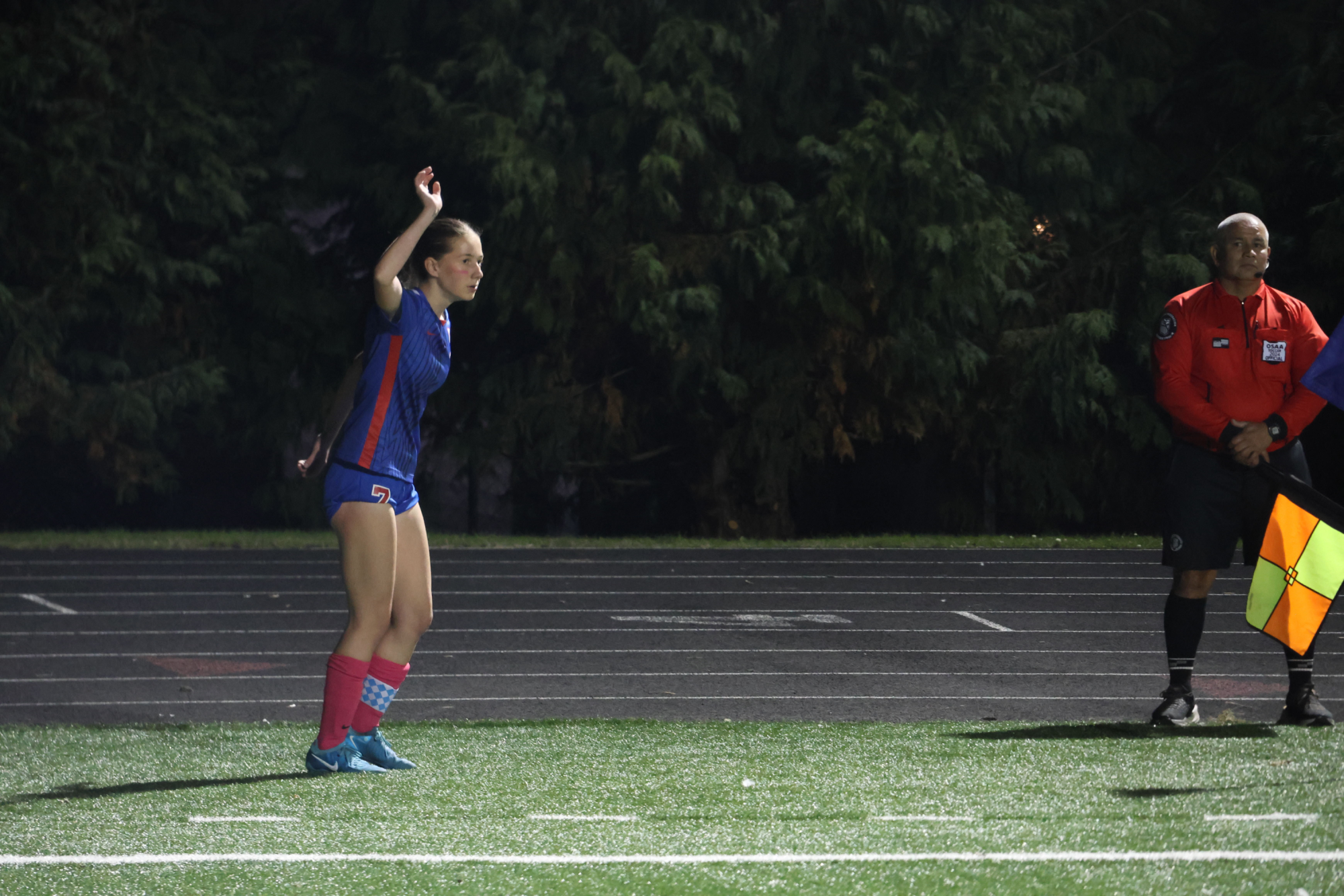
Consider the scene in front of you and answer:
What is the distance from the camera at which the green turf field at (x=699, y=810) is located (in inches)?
150

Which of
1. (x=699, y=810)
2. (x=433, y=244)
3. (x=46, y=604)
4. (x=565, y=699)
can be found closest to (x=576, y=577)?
(x=46, y=604)

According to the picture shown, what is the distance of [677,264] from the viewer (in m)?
19.9

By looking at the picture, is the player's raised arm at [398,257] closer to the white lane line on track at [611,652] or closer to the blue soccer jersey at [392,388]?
the blue soccer jersey at [392,388]

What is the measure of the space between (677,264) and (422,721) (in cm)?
1317

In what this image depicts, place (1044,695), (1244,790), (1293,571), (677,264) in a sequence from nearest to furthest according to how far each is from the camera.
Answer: (1244,790), (1293,571), (1044,695), (677,264)

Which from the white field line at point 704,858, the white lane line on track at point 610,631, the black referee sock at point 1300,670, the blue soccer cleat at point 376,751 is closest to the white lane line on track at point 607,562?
the white lane line on track at point 610,631

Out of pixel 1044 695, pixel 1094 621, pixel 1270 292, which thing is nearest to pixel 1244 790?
pixel 1270 292

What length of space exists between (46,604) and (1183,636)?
8.52 m

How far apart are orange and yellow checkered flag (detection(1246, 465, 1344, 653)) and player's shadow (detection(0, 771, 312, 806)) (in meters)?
3.47

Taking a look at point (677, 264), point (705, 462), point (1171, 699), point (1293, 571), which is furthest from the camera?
point (705, 462)

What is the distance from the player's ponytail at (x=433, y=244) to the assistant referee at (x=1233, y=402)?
2.71m

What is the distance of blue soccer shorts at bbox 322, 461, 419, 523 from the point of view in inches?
201

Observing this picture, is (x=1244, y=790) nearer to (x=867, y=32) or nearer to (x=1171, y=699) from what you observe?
(x=1171, y=699)

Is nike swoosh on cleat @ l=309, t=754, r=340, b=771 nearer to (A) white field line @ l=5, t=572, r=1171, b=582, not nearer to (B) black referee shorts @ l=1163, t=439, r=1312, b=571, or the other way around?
(B) black referee shorts @ l=1163, t=439, r=1312, b=571
